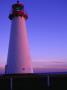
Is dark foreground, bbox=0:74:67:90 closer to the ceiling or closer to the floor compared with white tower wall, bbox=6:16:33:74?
closer to the floor

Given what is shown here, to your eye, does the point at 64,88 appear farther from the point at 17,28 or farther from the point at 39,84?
the point at 17,28

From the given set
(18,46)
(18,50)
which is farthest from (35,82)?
(18,46)

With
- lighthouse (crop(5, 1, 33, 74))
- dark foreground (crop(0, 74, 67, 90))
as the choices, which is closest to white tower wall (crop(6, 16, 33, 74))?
lighthouse (crop(5, 1, 33, 74))

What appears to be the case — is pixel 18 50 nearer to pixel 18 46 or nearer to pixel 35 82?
pixel 18 46

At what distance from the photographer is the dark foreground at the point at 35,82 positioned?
12.8 meters

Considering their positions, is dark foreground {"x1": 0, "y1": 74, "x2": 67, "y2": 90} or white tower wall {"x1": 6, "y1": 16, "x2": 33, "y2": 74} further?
white tower wall {"x1": 6, "y1": 16, "x2": 33, "y2": 74}

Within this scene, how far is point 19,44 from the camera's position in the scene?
16984 mm

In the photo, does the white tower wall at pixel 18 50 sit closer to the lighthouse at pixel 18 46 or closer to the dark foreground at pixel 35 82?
the lighthouse at pixel 18 46

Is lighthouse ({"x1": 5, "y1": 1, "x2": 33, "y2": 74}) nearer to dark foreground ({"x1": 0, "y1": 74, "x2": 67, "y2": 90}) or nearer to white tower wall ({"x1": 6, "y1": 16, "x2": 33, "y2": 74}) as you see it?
white tower wall ({"x1": 6, "y1": 16, "x2": 33, "y2": 74})

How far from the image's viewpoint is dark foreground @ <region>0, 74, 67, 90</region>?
12836mm

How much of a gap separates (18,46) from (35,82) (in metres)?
4.51

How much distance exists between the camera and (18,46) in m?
16.9

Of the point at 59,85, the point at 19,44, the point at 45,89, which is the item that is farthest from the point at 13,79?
the point at 19,44

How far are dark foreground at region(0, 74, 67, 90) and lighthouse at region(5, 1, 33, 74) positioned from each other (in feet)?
9.70
